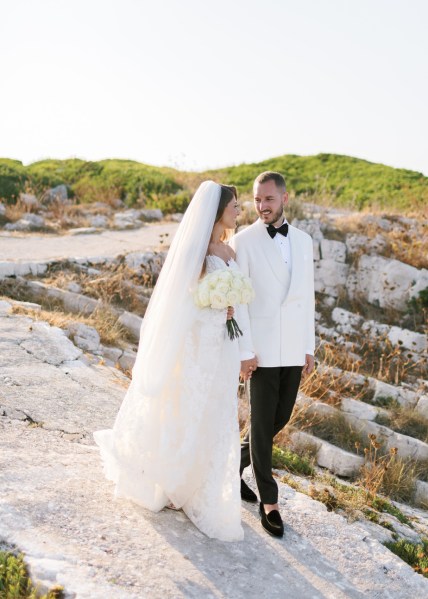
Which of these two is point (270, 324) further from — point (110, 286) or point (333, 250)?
point (333, 250)

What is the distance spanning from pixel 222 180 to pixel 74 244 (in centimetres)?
927

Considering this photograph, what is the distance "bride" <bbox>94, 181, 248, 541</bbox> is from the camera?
3.80 m

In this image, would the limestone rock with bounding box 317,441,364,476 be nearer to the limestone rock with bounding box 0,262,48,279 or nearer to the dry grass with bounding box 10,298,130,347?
the dry grass with bounding box 10,298,130,347

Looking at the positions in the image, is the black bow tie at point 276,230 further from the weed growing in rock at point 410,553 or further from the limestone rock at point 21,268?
the limestone rock at point 21,268

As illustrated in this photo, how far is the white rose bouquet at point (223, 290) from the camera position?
3.65 metres

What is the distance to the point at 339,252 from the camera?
1214 centimetres

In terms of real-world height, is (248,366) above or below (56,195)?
below

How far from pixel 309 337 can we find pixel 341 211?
1176 centimetres

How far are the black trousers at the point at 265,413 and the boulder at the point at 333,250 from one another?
8176mm

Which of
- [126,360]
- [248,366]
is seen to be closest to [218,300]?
[248,366]

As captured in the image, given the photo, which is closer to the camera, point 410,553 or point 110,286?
point 410,553

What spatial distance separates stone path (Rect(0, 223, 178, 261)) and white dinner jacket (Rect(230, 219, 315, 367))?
7.04 metres

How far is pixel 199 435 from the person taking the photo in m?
3.84

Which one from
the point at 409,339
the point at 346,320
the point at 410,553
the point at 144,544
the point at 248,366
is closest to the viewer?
the point at 144,544
